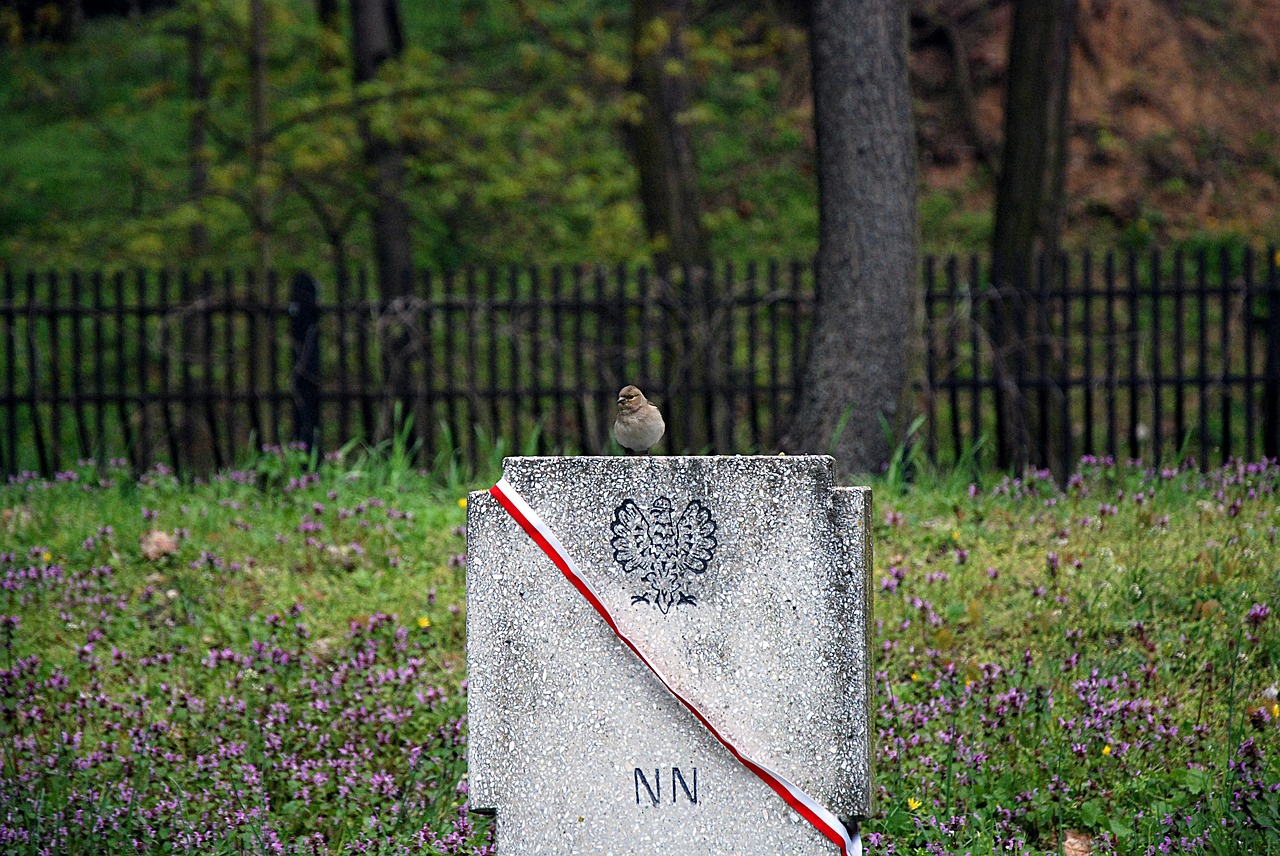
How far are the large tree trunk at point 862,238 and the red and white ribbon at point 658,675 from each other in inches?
154

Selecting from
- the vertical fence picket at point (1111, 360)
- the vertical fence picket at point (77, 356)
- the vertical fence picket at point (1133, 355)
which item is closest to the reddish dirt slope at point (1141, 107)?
the vertical fence picket at point (1133, 355)

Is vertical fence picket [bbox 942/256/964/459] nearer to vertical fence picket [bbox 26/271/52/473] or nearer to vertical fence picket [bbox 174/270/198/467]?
vertical fence picket [bbox 174/270/198/467]

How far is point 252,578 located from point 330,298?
9971 mm

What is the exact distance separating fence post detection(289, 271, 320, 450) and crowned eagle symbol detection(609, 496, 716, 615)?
16.9ft

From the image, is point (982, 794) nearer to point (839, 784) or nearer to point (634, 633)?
point (839, 784)

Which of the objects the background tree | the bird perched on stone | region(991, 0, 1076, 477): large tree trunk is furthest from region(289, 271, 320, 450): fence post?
the bird perched on stone

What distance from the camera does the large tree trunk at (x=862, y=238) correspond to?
263 inches

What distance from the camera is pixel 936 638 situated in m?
4.52

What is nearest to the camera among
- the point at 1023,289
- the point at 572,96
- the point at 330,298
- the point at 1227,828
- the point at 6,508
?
the point at 1227,828

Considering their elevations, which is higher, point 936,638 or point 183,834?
point 936,638

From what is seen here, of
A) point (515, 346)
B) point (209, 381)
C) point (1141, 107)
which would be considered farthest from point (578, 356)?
point (1141, 107)

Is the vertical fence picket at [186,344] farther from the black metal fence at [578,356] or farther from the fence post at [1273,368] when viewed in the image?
the fence post at [1273,368]

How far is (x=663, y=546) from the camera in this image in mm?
2893

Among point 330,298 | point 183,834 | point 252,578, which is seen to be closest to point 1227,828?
point 183,834
